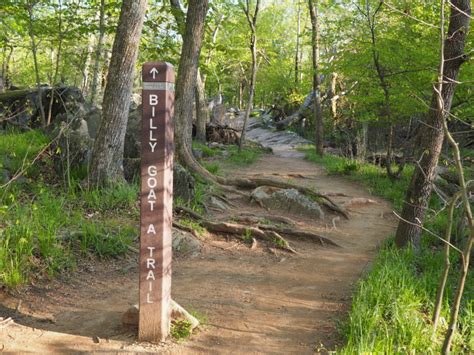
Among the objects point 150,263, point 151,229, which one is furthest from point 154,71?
point 150,263

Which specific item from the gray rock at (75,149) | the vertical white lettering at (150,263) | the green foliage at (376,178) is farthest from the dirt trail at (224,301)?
the green foliage at (376,178)

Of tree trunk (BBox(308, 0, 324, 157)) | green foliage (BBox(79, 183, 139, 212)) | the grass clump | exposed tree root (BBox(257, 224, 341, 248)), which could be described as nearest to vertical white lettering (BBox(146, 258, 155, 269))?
the grass clump

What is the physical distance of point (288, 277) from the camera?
17.1 feet

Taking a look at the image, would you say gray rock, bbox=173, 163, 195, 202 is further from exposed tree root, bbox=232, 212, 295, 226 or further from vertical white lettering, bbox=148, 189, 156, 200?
vertical white lettering, bbox=148, 189, 156, 200

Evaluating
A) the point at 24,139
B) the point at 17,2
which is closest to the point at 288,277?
the point at 24,139

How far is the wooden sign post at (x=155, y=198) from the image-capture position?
3355 mm

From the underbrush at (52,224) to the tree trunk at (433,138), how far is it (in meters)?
3.65

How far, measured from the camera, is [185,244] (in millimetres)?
5930

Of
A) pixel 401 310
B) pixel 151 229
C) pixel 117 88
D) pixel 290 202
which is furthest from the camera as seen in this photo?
pixel 290 202

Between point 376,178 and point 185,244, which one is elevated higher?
point 376,178

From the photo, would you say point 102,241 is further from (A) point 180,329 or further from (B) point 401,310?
(B) point 401,310

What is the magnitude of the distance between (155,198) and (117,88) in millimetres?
3706

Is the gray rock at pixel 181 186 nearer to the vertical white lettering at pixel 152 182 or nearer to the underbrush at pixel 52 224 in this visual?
the underbrush at pixel 52 224

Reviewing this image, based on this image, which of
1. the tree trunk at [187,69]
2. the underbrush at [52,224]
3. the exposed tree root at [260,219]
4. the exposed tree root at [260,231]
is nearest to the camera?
the underbrush at [52,224]
